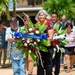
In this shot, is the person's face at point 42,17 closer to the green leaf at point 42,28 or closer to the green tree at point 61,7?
the green leaf at point 42,28

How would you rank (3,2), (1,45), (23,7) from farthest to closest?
1. (23,7)
2. (3,2)
3. (1,45)

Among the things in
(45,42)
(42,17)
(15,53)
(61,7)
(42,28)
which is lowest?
(15,53)

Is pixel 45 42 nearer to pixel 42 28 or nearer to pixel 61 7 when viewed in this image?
pixel 42 28

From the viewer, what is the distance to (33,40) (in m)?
7.45

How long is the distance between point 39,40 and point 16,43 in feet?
2.02

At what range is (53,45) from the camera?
7.82 metres

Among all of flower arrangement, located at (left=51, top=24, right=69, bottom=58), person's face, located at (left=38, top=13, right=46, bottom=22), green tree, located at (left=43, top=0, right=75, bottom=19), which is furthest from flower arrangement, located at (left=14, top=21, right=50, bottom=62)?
green tree, located at (left=43, top=0, right=75, bottom=19)

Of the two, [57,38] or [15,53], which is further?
[15,53]

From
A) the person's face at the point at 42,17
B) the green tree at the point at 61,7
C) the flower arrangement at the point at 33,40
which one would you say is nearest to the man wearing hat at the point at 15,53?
the flower arrangement at the point at 33,40

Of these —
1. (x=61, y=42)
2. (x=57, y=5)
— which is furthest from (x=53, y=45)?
(x=57, y=5)

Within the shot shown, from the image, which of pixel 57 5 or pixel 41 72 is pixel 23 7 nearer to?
pixel 57 5

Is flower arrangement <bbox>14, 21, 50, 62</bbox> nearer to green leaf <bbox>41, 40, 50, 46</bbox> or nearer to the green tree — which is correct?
green leaf <bbox>41, 40, 50, 46</bbox>

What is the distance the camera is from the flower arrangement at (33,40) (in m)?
7.41

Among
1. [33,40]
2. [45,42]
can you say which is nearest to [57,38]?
[45,42]
